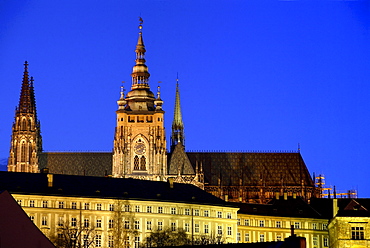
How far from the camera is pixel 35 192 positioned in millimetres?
130125

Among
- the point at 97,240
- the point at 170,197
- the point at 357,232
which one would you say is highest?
the point at 170,197

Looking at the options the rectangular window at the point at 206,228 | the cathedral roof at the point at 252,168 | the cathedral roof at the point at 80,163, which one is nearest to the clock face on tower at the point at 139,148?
the cathedral roof at the point at 80,163

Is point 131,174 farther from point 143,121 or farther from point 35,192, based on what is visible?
point 35,192

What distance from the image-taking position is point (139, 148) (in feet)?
612

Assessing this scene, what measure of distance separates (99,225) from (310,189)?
59144mm

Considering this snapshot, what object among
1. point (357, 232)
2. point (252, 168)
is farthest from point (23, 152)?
point (357, 232)

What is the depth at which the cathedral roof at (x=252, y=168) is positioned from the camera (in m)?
188

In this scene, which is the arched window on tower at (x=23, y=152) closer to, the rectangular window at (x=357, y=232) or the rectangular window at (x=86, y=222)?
the rectangular window at (x=86, y=222)

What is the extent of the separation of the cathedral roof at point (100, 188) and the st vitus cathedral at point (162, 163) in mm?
35938

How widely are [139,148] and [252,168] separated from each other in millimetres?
19664

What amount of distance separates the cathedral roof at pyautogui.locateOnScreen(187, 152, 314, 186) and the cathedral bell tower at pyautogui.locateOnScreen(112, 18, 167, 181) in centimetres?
737

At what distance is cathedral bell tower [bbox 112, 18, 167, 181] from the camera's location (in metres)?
184

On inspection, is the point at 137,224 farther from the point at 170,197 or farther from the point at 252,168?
the point at 252,168

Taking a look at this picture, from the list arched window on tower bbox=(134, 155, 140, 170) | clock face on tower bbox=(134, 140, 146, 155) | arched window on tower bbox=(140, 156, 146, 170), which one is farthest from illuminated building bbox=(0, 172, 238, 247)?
clock face on tower bbox=(134, 140, 146, 155)
